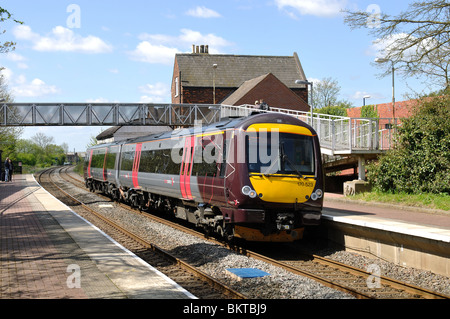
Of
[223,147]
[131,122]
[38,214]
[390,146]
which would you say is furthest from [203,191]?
[131,122]

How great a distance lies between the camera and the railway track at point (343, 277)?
796cm

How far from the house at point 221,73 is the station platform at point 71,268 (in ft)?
116

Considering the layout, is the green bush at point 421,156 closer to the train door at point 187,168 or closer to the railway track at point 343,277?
the railway track at point 343,277

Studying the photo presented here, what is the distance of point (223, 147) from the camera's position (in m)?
11.9

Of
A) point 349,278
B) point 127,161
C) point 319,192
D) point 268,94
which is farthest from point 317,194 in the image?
point 268,94

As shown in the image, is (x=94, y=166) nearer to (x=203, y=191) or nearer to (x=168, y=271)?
(x=203, y=191)

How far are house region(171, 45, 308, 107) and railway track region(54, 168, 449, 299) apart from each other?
37.0 m

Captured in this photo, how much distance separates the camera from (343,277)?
30.6ft

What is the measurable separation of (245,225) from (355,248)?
2.58 m

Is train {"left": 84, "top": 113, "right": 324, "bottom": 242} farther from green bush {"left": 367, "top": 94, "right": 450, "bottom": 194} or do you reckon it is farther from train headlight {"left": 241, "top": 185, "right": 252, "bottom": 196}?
green bush {"left": 367, "top": 94, "right": 450, "bottom": 194}

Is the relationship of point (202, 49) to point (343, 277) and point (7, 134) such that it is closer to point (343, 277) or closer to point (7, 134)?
point (7, 134)

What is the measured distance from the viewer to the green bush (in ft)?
60.1

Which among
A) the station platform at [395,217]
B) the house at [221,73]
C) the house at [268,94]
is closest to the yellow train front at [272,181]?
the station platform at [395,217]

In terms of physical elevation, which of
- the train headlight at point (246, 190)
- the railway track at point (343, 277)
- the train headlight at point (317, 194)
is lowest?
the railway track at point (343, 277)
